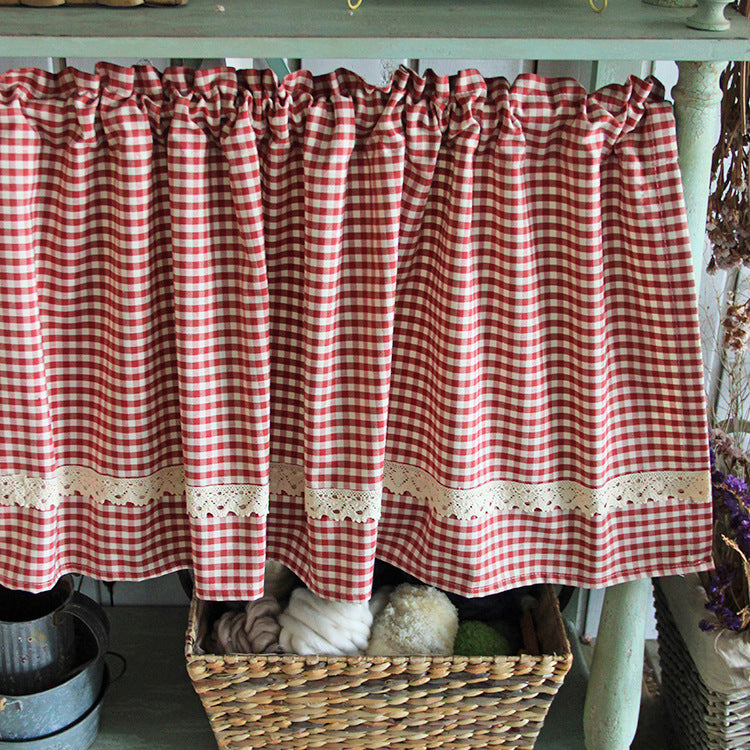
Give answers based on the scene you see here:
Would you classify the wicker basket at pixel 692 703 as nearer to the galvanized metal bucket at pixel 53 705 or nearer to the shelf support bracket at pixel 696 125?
the shelf support bracket at pixel 696 125

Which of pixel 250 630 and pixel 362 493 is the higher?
pixel 362 493

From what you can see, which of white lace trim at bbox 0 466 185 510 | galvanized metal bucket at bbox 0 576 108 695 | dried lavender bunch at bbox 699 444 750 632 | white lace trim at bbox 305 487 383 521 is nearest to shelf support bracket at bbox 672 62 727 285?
dried lavender bunch at bbox 699 444 750 632

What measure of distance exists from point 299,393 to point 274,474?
0.14 metres

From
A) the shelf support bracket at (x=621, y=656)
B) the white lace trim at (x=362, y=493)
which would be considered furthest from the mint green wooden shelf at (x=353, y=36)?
the white lace trim at (x=362, y=493)

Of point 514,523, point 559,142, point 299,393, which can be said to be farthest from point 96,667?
point 559,142

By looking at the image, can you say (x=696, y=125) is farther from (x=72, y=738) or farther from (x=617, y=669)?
(x=72, y=738)

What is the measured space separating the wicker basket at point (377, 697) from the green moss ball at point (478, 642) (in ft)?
0.19

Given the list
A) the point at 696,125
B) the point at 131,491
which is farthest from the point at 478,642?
the point at 696,125

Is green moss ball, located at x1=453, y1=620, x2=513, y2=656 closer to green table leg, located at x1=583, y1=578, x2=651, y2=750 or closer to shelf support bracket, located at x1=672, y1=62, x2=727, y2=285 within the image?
green table leg, located at x1=583, y1=578, x2=651, y2=750

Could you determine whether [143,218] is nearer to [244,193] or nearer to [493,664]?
[244,193]

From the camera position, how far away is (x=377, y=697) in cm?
143

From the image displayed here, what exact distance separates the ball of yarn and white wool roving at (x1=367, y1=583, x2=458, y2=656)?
0.52ft

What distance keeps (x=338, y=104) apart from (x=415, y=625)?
79cm

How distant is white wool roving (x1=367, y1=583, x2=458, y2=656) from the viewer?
1442 millimetres
